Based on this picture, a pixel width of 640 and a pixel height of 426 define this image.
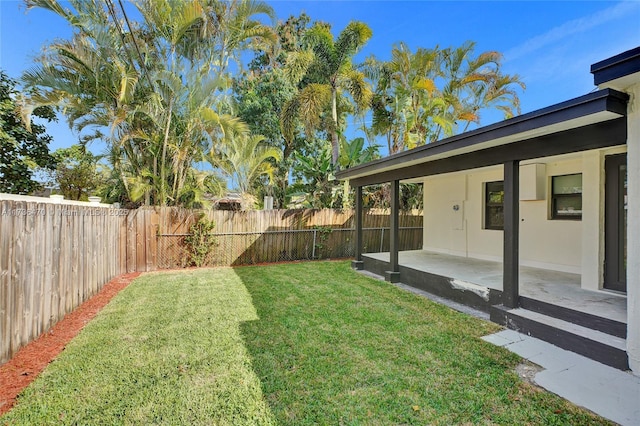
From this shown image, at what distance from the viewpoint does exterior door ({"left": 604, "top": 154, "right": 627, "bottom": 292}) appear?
4.38m

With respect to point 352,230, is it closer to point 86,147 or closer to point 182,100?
point 182,100

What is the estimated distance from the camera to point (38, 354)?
3.54 meters

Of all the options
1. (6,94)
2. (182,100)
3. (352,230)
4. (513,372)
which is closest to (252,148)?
(182,100)

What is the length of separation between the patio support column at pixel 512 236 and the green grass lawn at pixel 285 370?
1.88 feet

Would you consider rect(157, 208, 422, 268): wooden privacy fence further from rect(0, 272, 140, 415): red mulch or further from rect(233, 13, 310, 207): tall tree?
rect(233, 13, 310, 207): tall tree

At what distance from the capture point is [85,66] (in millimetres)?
7785

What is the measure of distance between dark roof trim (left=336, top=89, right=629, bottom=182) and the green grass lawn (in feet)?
8.97

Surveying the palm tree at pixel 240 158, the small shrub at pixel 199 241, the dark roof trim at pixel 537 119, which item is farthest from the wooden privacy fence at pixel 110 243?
the dark roof trim at pixel 537 119

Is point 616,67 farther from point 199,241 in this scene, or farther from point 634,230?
point 199,241

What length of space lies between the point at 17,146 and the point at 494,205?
14.1 meters

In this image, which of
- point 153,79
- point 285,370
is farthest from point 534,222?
point 153,79

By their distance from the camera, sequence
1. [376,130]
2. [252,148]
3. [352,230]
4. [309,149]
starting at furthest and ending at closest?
1. [309,149]
2. [376,130]
3. [352,230]
4. [252,148]

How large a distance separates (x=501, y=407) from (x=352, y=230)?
8919mm

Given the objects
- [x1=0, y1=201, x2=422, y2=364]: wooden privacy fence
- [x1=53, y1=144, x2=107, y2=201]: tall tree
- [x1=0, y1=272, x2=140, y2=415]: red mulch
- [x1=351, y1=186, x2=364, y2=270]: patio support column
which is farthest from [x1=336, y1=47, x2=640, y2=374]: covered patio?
[x1=53, y1=144, x2=107, y2=201]: tall tree
